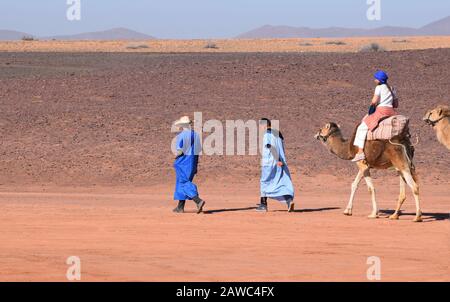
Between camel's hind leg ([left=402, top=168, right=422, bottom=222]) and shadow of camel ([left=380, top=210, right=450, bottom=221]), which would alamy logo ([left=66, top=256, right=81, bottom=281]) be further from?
shadow of camel ([left=380, top=210, right=450, bottom=221])

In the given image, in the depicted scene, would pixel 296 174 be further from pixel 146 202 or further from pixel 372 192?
pixel 372 192

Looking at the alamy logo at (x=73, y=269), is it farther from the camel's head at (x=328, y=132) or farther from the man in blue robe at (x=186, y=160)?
the camel's head at (x=328, y=132)

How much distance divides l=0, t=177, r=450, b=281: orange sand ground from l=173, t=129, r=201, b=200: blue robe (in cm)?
43

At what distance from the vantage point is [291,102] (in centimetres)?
3319

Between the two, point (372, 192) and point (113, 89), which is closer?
point (372, 192)

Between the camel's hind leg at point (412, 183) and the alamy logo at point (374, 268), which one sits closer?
the alamy logo at point (374, 268)

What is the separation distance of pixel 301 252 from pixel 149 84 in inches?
820

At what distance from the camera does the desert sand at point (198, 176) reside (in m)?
14.4

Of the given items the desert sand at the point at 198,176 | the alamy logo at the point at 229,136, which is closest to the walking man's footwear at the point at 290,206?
the desert sand at the point at 198,176

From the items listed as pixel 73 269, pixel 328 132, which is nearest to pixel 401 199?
pixel 328 132

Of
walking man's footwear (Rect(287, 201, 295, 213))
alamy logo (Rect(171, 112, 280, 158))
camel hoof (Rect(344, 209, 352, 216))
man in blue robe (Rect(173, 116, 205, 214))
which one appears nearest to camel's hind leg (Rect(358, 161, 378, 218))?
camel hoof (Rect(344, 209, 352, 216))

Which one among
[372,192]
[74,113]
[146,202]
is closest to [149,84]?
[74,113]

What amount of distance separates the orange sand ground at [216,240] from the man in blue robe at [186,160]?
15.3 inches
